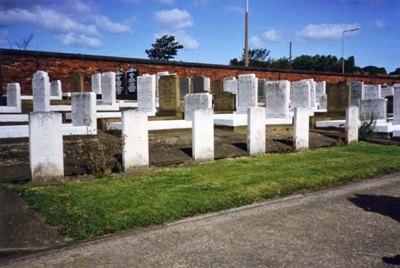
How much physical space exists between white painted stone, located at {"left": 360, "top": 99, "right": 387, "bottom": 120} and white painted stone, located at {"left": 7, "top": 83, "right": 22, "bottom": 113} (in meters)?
14.3

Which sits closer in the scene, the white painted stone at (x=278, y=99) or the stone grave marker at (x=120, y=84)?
the white painted stone at (x=278, y=99)

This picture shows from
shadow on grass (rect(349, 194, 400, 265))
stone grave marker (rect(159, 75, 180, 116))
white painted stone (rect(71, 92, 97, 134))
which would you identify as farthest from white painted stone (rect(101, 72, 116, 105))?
shadow on grass (rect(349, 194, 400, 265))

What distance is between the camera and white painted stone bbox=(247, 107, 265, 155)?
29.0 ft

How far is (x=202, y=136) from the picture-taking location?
8.08 meters

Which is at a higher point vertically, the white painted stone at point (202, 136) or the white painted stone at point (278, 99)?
the white painted stone at point (278, 99)

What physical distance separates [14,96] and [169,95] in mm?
7440

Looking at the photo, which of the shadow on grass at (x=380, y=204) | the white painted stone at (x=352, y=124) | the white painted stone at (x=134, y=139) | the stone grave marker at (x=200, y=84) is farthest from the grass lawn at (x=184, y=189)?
the stone grave marker at (x=200, y=84)

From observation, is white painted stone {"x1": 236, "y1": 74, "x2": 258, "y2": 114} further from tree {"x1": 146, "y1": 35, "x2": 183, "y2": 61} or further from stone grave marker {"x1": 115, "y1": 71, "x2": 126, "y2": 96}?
tree {"x1": 146, "y1": 35, "x2": 183, "y2": 61}

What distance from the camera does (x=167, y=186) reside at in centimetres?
569

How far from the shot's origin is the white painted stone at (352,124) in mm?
10680

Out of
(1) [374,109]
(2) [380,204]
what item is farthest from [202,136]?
(1) [374,109]

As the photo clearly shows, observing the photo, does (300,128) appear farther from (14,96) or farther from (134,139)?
(14,96)

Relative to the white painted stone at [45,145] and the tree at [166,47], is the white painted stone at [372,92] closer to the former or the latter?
the white painted stone at [45,145]

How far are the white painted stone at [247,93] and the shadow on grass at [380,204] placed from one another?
37.0ft
